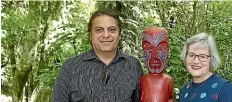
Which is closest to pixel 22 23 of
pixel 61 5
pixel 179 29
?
pixel 61 5

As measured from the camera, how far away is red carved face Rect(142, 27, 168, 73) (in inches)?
89.0

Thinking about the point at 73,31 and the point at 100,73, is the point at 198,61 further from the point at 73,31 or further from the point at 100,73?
the point at 73,31

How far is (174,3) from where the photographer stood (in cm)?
426

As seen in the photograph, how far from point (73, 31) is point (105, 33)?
159 centimetres

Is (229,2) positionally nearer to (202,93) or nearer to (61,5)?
(202,93)

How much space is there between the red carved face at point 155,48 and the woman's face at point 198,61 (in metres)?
0.26

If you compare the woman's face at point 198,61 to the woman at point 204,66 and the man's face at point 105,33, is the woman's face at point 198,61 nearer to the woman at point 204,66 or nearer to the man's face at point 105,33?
the woman at point 204,66

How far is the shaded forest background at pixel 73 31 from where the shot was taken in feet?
11.3

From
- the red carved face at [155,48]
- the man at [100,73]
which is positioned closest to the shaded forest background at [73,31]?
the red carved face at [155,48]

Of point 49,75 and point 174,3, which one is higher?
point 174,3

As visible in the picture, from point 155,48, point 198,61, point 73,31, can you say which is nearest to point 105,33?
point 155,48

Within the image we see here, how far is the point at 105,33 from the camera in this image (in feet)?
6.95

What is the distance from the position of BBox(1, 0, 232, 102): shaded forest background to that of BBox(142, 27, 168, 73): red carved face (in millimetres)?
758

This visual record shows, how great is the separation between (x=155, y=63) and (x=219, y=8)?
6.03ft
